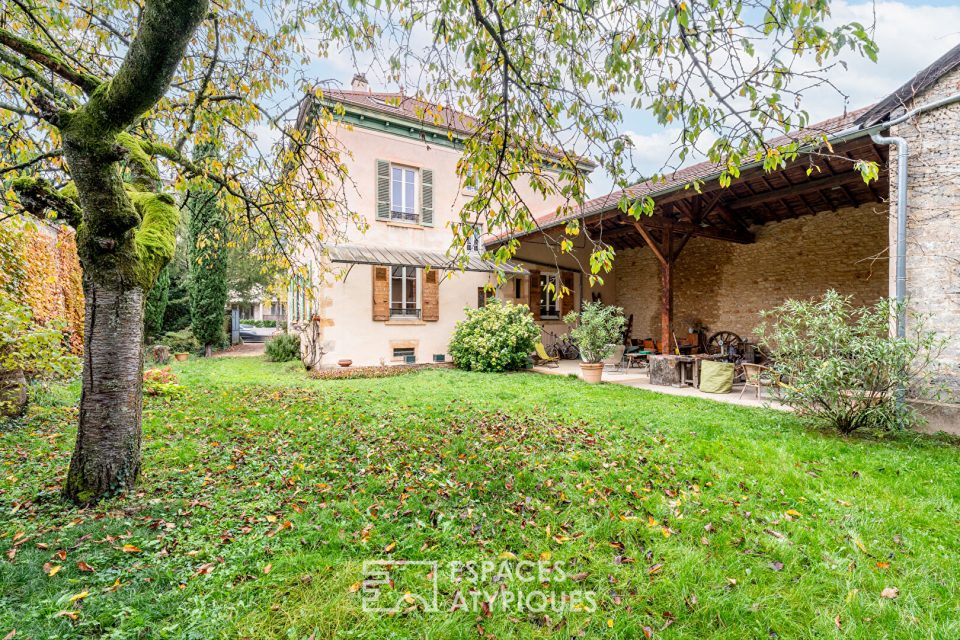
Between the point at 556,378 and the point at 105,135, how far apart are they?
27.5ft

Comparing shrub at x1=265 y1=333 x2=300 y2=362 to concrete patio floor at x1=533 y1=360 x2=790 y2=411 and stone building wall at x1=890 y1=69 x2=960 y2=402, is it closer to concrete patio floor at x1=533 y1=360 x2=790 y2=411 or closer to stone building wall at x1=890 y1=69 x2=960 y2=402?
concrete patio floor at x1=533 y1=360 x2=790 y2=411

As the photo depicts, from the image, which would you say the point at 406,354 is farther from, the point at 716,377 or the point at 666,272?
the point at 716,377

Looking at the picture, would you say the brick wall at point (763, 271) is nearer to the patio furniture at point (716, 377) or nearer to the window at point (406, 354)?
the patio furniture at point (716, 377)

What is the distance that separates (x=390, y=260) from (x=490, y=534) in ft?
27.7

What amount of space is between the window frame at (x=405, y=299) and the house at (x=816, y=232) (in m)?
2.55

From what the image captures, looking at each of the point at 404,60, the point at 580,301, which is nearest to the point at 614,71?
the point at 404,60

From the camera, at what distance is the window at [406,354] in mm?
11547

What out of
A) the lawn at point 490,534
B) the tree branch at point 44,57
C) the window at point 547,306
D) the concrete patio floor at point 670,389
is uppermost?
the tree branch at point 44,57

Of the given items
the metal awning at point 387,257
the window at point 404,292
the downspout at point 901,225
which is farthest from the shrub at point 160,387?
the downspout at point 901,225

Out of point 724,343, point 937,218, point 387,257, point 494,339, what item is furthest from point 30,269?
point 724,343

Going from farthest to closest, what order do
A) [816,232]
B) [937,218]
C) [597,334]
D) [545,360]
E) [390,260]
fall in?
[545,360], [390,260], [816,232], [597,334], [937,218]

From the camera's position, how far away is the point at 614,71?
8.78ft

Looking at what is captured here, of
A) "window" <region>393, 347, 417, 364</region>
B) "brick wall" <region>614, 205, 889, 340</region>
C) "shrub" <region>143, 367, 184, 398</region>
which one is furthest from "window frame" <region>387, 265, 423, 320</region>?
Answer: "brick wall" <region>614, 205, 889, 340</region>

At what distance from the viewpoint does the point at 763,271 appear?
1123 centimetres
